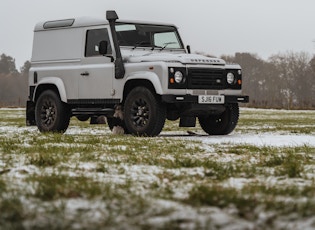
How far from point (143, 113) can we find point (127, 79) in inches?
28.6

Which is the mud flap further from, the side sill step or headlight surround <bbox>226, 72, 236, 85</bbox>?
headlight surround <bbox>226, 72, 236, 85</bbox>

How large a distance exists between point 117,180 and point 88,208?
4.47 ft

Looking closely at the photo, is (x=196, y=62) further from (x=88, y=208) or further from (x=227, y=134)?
(x=88, y=208)

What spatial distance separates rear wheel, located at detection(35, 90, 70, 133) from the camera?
1374 centimetres

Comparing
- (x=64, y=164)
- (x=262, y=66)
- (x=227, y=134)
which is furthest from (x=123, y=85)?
(x=262, y=66)

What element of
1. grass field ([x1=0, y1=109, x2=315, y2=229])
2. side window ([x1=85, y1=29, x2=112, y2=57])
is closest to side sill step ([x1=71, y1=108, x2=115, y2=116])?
side window ([x1=85, y1=29, x2=112, y2=57])

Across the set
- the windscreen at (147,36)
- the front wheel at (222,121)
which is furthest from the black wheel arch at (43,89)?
the front wheel at (222,121)

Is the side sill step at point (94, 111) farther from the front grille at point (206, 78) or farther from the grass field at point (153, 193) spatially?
the grass field at point (153, 193)

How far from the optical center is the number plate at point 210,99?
12187mm

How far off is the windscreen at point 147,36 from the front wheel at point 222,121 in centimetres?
171

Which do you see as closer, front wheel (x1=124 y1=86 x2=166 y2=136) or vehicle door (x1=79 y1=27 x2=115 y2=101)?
front wheel (x1=124 y1=86 x2=166 y2=136)

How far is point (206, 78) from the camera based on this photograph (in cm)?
1236

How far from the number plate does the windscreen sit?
5.89ft

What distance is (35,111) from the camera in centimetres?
1422
